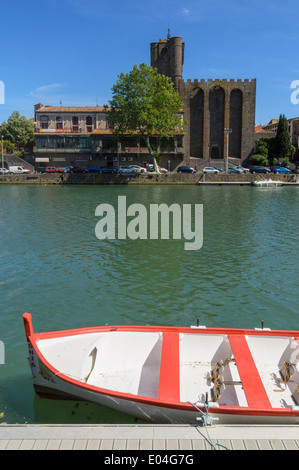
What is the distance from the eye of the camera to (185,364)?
8.39 m

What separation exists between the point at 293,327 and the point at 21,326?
8.10m

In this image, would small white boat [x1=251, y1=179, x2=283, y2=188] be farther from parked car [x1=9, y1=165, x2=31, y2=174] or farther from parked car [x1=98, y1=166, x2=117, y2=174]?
parked car [x1=9, y1=165, x2=31, y2=174]

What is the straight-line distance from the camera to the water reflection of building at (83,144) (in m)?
79.5

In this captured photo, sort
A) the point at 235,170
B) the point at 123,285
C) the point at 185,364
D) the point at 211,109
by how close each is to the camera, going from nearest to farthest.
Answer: the point at 185,364, the point at 123,285, the point at 235,170, the point at 211,109

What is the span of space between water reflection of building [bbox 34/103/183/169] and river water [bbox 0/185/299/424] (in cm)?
5352

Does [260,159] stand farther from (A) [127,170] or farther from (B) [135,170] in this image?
(A) [127,170]

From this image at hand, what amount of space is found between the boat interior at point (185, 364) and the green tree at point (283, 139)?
76.8 meters

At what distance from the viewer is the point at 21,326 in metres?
11.9

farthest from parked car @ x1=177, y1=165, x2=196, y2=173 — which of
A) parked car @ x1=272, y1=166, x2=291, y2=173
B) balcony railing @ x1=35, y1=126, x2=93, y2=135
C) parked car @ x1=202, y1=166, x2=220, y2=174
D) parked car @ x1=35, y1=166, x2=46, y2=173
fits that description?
parked car @ x1=35, y1=166, x2=46, y2=173

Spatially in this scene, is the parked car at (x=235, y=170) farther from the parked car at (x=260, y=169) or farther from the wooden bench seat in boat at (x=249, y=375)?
the wooden bench seat in boat at (x=249, y=375)

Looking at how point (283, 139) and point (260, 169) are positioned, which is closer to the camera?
point (260, 169)

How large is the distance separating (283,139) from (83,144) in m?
40.3

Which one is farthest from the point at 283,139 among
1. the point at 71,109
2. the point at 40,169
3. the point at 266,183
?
the point at 40,169
